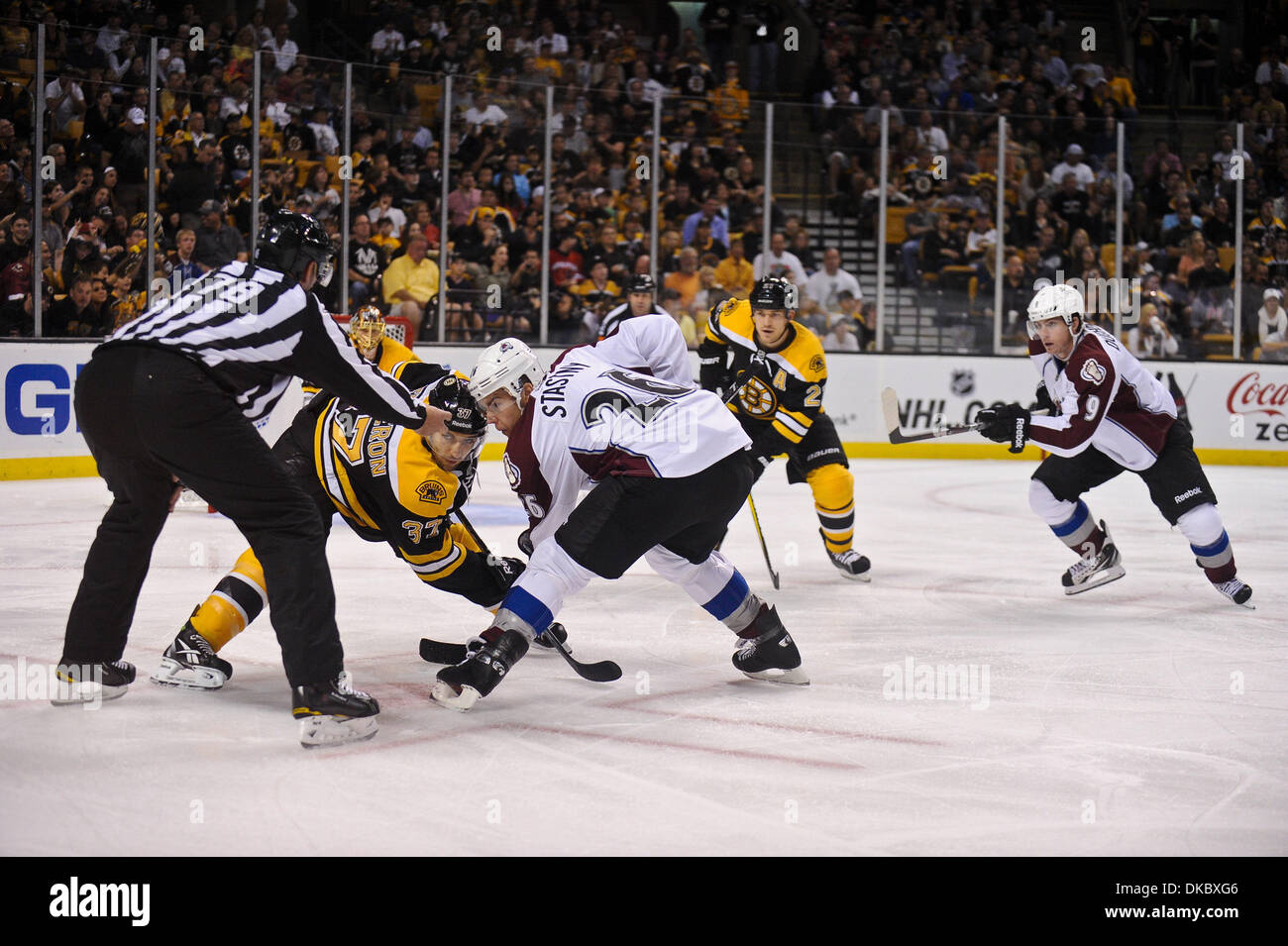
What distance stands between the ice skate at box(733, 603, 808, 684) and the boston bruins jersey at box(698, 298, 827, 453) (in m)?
2.01

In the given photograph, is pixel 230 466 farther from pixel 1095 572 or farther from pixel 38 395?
pixel 38 395

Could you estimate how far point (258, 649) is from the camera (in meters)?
4.08

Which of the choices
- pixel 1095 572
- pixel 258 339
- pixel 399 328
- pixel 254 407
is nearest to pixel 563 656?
pixel 254 407

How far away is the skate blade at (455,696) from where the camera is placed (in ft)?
10.9

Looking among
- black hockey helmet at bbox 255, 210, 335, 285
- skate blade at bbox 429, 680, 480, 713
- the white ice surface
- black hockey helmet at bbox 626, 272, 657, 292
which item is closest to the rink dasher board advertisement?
black hockey helmet at bbox 626, 272, 657, 292

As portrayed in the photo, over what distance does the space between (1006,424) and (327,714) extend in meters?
2.85

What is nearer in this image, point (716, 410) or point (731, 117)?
point (716, 410)

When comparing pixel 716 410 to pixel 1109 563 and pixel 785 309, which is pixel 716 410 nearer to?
pixel 785 309

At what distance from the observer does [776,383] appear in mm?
5699

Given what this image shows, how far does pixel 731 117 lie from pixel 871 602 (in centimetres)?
634

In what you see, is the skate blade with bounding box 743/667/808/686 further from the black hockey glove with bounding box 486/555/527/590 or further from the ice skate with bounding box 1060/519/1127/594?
the ice skate with bounding box 1060/519/1127/594
